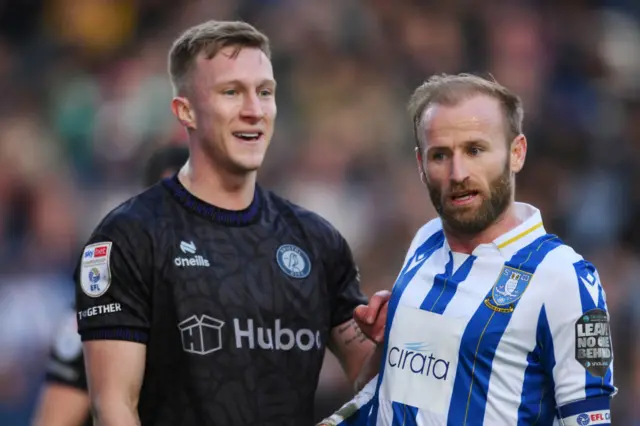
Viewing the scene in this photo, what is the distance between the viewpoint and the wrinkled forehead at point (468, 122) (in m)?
4.27

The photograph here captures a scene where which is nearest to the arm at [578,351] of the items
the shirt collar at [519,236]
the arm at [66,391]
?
the shirt collar at [519,236]

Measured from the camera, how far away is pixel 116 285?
463 cm

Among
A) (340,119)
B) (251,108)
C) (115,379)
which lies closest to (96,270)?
(115,379)

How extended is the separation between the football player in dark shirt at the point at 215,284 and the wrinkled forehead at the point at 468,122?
812 millimetres

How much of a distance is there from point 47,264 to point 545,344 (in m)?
5.41

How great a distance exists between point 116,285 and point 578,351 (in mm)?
1692

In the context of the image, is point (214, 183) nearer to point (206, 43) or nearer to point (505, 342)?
point (206, 43)

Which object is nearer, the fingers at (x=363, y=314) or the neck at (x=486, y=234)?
the neck at (x=486, y=234)

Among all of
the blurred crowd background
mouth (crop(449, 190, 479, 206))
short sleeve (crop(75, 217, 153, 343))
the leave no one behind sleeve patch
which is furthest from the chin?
the blurred crowd background

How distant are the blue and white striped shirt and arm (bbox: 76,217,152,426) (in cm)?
90

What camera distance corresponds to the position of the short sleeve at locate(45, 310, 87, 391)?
18.3ft

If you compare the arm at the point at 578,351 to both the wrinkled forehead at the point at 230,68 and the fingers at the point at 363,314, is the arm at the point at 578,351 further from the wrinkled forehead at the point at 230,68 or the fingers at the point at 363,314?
the wrinkled forehead at the point at 230,68

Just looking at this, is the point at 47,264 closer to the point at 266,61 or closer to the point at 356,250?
the point at 356,250

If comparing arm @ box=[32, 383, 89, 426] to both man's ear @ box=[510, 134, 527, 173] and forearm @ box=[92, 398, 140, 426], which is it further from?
man's ear @ box=[510, 134, 527, 173]
